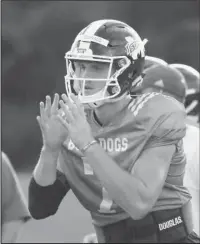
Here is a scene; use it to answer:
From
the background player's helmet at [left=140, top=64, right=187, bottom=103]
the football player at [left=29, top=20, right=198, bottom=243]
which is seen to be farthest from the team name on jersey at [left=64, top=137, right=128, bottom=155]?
the background player's helmet at [left=140, top=64, right=187, bottom=103]

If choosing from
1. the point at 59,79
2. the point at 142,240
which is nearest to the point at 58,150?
the point at 142,240

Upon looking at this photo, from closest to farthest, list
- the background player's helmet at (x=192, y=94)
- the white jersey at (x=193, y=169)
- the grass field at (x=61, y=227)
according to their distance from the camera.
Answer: the white jersey at (x=193, y=169) < the background player's helmet at (x=192, y=94) < the grass field at (x=61, y=227)

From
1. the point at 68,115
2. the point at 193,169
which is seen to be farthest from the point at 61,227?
the point at 68,115

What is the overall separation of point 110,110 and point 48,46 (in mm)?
1941

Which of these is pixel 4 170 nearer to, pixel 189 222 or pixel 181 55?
pixel 189 222

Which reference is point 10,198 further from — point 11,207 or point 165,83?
point 165,83

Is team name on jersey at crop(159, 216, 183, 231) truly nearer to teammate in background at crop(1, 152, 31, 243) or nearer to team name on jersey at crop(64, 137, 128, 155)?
team name on jersey at crop(64, 137, 128, 155)

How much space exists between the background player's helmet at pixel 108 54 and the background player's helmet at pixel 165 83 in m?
0.81

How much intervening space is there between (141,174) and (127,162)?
0.12 metres

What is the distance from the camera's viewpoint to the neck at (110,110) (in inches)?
72.0

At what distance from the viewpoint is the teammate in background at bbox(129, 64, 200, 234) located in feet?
8.06

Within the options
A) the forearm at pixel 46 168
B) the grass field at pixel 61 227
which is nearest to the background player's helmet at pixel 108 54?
the forearm at pixel 46 168

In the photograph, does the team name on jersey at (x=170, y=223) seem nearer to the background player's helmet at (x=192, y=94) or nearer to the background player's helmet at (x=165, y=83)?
the background player's helmet at (x=165, y=83)

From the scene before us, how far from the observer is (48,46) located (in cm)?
372
